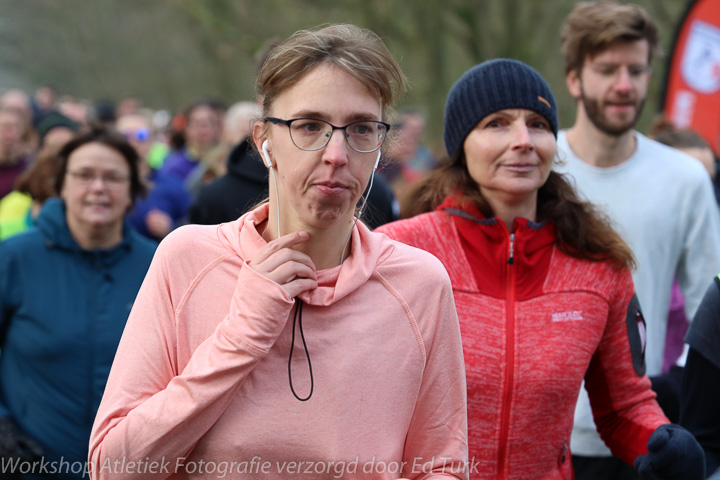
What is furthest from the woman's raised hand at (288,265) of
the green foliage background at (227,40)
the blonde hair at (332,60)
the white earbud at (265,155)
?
the green foliage background at (227,40)

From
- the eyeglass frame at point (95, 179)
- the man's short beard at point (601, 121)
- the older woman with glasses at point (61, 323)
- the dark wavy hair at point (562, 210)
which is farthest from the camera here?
the eyeglass frame at point (95, 179)

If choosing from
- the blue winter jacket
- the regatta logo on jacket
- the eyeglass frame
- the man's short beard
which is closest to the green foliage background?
the man's short beard

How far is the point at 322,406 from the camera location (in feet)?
7.04

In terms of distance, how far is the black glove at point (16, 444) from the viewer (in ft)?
11.9

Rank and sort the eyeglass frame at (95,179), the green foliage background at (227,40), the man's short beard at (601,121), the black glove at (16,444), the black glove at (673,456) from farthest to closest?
the green foliage background at (227,40)
the eyeglass frame at (95,179)
the man's short beard at (601,121)
the black glove at (16,444)
the black glove at (673,456)

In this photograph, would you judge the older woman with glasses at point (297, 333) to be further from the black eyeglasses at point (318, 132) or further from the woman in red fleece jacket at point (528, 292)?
the woman in red fleece jacket at point (528, 292)

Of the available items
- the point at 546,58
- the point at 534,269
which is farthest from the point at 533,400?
the point at 546,58

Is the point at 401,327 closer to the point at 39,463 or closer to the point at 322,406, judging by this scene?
the point at 322,406

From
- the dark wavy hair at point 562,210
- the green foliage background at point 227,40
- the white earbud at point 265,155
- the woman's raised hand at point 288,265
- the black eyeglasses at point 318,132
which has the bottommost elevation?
the woman's raised hand at point 288,265

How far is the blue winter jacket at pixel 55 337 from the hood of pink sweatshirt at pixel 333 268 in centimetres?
194

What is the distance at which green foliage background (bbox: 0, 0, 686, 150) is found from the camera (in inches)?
625

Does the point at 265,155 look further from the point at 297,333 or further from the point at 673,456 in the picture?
the point at 673,456

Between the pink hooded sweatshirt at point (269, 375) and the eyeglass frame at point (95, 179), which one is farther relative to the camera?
the eyeglass frame at point (95, 179)

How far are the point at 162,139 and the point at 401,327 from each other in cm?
1495
